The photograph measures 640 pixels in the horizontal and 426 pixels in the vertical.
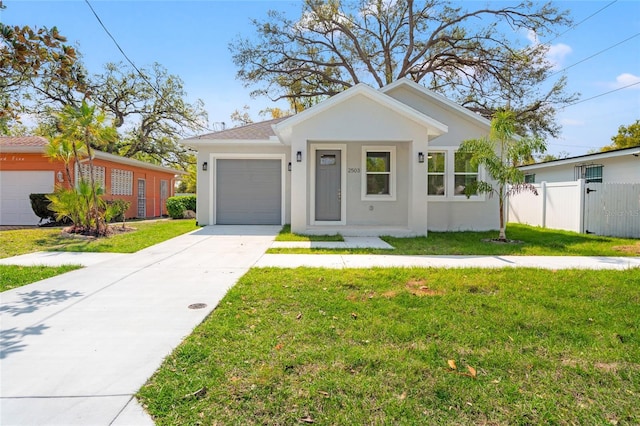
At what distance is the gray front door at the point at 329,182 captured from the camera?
11.9 m

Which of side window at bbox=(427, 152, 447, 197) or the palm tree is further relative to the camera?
side window at bbox=(427, 152, 447, 197)

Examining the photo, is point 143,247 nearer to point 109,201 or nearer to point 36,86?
point 109,201

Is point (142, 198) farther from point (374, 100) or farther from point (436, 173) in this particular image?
point (436, 173)

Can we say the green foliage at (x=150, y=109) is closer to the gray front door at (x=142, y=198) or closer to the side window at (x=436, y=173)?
the gray front door at (x=142, y=198)

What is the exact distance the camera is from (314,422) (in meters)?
2.22

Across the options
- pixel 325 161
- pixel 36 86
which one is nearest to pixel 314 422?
pixel 325 161

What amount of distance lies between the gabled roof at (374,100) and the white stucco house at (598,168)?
27.3 feet

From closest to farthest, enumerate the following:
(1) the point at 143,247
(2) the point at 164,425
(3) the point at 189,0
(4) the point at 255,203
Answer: (2) the point at 164,425 → (1) the point at 143,247 → (3) the point at 189,0 → (4) the point at 255,203

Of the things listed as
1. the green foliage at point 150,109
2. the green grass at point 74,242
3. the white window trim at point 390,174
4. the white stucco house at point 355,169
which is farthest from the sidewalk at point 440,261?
the green foliage at point 150,109

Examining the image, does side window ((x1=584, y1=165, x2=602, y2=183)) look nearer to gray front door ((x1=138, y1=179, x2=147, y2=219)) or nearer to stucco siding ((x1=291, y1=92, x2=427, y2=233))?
stucco siding ((x1=291, y1=92, x2=427, y2=233))

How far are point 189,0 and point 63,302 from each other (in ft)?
34.1

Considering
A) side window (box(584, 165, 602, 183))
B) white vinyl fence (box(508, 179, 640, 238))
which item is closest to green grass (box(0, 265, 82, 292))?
white vinyl fence (box(508, 179, 640, 238))

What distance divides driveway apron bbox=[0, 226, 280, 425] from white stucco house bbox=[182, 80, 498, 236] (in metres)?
4.99

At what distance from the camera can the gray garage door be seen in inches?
511
